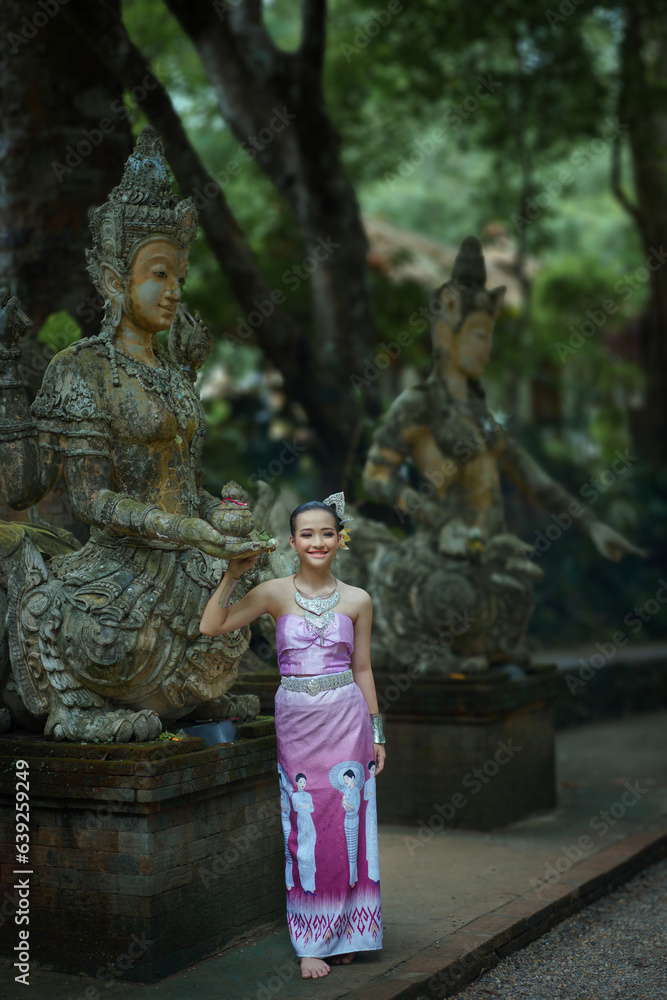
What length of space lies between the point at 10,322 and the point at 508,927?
9.69ft

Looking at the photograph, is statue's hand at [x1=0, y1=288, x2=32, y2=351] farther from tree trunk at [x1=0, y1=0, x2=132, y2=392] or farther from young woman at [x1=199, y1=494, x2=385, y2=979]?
tree trunk at [x1=0, y1=0, x2=132, y2=392]

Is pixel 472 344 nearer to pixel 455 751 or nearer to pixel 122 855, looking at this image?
pixel 455 751

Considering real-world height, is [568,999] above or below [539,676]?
below

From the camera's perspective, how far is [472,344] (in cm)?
633

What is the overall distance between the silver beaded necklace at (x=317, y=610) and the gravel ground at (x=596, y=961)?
4.56 ft

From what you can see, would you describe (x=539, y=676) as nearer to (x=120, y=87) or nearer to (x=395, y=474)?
(x=395, y=474)

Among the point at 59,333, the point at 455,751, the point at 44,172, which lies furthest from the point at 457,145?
the point at 455,751

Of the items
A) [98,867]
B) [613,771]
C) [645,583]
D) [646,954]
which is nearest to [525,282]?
[645,583]

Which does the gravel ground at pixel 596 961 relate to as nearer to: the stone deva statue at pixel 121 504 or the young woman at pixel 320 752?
the young woman at pixel 320 752

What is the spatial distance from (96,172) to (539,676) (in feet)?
13.3

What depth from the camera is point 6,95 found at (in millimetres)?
6957

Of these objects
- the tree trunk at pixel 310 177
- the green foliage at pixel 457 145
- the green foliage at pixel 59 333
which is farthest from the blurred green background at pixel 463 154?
the green foliage at pixel 59 333

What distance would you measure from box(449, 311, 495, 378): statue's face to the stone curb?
2.68 meters

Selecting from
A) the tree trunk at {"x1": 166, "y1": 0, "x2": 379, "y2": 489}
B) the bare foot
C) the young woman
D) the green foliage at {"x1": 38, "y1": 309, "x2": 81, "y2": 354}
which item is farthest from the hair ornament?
the tree trunk at {"x1": 166, "y1": 0, "x2": 379, "y2": 489}
